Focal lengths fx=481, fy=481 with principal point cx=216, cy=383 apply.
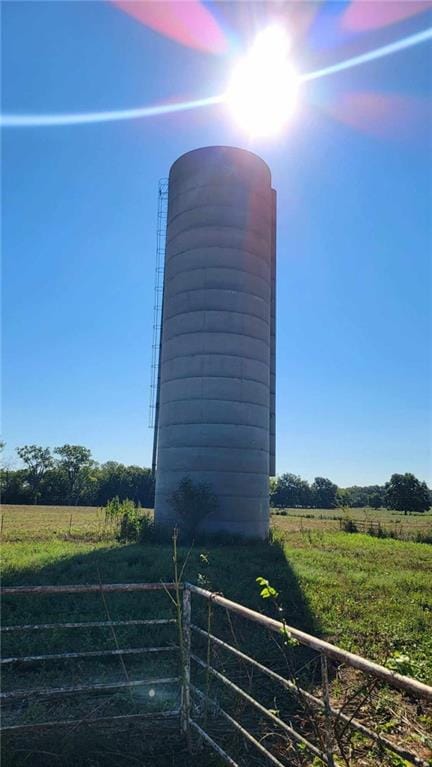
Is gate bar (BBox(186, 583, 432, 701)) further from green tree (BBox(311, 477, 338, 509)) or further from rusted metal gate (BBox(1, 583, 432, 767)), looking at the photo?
green tree (BBox(311, 477, 338, 509))

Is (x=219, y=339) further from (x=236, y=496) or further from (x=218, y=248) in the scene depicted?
(x=236, y=496)

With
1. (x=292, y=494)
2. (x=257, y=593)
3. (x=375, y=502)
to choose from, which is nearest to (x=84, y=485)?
(x=292, y=494)

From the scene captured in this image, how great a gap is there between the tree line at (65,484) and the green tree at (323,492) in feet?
139

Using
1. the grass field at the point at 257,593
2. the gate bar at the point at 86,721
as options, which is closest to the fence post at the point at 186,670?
the gate bar at the point at 86,721

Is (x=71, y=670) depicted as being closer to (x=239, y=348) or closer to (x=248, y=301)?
(x=239, y=348)

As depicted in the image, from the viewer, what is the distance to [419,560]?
16875 millimetres

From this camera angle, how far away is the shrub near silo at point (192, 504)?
1933 cm

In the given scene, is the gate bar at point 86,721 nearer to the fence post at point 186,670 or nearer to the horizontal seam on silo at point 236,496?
the fence post at point 186,670

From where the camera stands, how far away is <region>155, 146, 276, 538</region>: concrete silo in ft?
67.7

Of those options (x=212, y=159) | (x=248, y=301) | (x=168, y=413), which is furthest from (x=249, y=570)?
(x=212, y=159)

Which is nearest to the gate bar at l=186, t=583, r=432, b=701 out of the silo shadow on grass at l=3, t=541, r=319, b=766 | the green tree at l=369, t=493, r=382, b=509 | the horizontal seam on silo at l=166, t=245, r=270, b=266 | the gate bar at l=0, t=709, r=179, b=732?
the silo shadow on grass at l=3, t=541, r=319, b=766

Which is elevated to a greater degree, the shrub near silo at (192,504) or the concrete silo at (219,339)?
the concrete silo at (219,339)

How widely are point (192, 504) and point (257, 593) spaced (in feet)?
30.8

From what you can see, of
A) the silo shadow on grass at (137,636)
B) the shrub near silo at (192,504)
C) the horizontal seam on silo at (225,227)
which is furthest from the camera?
the horizontal seam on silo at (225,227)
